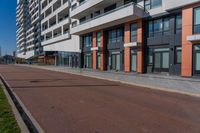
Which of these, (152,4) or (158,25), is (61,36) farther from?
(158,25)

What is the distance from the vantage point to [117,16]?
29.8 m

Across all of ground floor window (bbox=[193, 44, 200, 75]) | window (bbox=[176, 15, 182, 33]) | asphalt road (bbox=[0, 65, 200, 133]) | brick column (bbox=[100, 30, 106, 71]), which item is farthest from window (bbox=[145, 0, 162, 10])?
asphalt road (bbox=[0, 65, 200, 133])

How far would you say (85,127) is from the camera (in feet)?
22.7

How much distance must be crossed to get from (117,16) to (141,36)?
403 cm

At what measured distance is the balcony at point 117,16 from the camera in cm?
2759

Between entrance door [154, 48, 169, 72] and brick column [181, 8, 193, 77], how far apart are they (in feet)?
9.84

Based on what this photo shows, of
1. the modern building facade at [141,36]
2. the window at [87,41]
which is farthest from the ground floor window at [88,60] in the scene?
the window at [87,41]

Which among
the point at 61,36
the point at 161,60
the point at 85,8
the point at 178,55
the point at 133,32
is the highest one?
the point at 85,8

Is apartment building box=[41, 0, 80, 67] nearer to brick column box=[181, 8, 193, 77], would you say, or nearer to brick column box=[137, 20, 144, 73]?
brick column box=[137, 20, 144, 73]

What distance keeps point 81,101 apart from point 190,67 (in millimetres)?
14438

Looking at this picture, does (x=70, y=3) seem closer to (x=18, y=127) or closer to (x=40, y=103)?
(x=40, y=103)

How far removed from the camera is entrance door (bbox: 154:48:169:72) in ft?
85.1

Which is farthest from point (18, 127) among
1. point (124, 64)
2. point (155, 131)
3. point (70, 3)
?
point (70, 3)

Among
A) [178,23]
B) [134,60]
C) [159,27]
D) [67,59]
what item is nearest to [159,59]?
[159,27]
